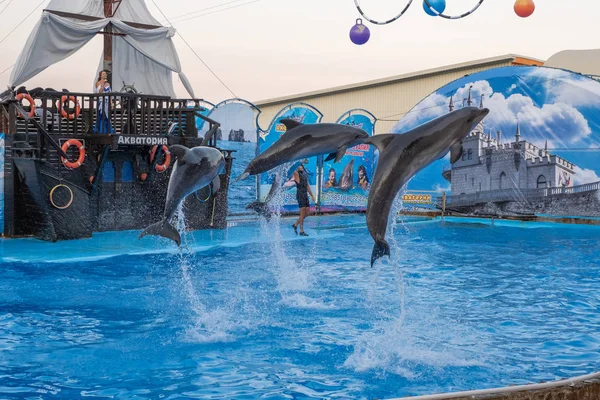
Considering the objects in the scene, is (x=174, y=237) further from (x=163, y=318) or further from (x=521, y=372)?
(x=521, y=372)

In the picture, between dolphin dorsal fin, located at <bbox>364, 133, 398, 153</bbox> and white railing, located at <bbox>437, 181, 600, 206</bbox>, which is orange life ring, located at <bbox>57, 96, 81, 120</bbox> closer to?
dolphin dorsal fin, located at <bbox>364, 133, 398, 153</bbox>

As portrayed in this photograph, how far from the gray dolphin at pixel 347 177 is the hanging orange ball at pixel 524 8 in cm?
896

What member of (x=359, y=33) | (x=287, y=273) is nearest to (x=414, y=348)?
(x=287, y=273)

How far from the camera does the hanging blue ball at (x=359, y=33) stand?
13.9m

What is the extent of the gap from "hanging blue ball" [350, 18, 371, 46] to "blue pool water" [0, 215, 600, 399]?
4.30m

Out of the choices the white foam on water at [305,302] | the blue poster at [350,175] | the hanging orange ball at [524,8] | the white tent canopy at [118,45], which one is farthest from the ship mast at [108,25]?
the white foam on water at [305,302]

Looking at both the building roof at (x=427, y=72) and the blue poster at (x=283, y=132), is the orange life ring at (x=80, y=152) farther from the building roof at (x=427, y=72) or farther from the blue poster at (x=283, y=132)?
the building roof at (x=427, y=72)

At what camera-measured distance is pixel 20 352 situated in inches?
263

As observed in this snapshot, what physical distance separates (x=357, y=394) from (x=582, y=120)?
650 inches

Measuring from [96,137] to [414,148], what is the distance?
10911 millimetres

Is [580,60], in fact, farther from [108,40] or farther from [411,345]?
[411,345]

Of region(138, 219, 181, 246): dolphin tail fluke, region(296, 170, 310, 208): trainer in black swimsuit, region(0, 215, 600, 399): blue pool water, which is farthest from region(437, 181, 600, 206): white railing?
region(138, 219, 181, 246): dolphin tail fluke

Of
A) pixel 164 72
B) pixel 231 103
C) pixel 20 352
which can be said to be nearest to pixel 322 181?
pixel 231 103

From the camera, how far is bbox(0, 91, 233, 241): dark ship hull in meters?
14.3
